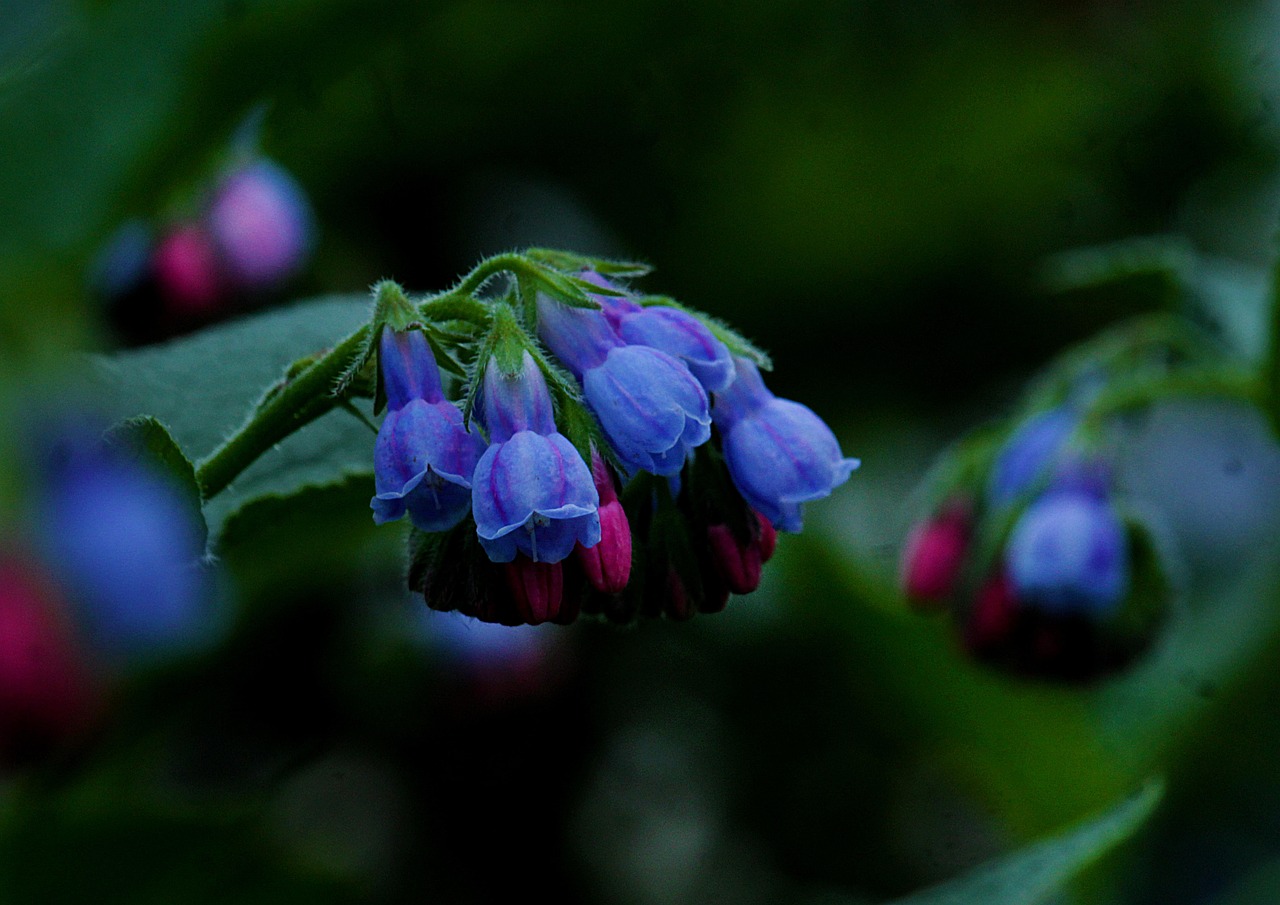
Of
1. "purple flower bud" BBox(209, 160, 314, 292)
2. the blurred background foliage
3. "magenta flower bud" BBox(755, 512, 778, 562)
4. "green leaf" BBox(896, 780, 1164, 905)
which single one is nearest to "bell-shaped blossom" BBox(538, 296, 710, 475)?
"magenta flower bud" BBox(755, 512, 778, 562)

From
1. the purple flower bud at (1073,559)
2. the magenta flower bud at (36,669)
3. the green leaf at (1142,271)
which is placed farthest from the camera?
the green leaf at (1142,271)

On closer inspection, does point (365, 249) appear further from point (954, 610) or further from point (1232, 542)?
point (1232, 542)

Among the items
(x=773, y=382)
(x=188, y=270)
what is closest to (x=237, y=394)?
(x=188, y=270)

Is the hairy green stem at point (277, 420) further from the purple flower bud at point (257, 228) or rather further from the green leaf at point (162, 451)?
the purple flower bud at point (257, 228)

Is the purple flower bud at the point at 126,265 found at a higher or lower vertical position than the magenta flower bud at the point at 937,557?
higher

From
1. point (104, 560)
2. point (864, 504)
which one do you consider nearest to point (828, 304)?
point (864, 504)

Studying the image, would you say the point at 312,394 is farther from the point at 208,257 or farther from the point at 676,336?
the point at 208,257

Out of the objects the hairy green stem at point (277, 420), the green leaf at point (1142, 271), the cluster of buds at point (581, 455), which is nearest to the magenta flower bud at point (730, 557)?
the cluster of buds at point (581, 455)
